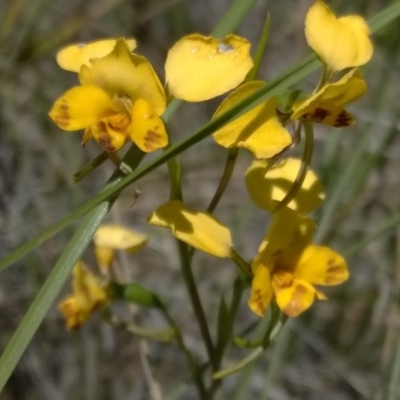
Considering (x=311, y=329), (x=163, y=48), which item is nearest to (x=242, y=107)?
(x=311, y=329)

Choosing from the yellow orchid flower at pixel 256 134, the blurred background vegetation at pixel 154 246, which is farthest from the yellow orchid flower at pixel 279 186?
the blurred background vegetation at pixel 154 246

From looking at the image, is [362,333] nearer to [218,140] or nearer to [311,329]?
[311,329]

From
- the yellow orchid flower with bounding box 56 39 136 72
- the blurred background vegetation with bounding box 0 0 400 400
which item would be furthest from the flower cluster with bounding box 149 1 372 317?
the blurred background vegetation with bounding box 0 0 400 400

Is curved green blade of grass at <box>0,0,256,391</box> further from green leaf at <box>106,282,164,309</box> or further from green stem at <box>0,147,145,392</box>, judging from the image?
green leaf at <box>106,282,164,309</box>

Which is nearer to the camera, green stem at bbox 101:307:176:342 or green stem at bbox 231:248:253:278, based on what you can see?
green stem at bbox 231:248:253:278

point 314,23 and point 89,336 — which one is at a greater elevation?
point 314,23

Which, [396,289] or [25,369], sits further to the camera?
[25,369]

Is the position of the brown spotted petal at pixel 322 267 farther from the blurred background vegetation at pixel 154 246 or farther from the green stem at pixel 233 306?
the blurred background vegetation at pixel 154 246
